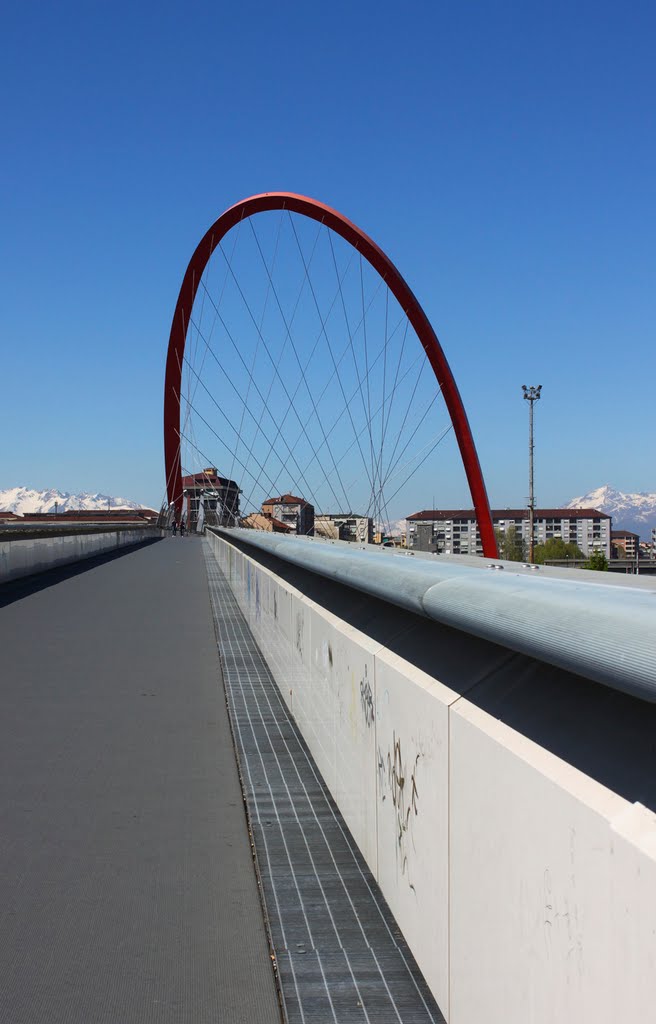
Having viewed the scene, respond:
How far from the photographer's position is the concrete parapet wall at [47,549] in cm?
2158

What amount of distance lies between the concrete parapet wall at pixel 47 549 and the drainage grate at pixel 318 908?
645 inches

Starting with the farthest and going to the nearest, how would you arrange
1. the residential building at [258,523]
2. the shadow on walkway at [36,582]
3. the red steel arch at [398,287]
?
the red steel arch at [398,287] → the residential building at [258,523] → the shadow on walkway at [36,582]

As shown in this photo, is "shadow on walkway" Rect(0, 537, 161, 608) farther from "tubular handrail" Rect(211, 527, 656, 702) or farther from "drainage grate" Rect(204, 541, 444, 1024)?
"tubular handrail" Rect(211, 527, 656, 702)

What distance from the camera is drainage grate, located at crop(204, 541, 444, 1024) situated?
2.86 meters

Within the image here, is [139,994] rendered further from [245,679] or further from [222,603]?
[222,603]

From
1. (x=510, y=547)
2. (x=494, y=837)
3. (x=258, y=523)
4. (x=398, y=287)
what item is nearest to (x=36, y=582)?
(x=258, y=523)

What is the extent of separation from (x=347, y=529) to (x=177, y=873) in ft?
72.8

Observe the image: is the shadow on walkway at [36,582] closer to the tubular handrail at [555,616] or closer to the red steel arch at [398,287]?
the tubular handrail at [555,616]

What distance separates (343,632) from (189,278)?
5381 cm

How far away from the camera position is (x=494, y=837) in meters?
2.19

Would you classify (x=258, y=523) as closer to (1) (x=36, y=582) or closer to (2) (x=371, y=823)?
(1) (x=36, y=582)

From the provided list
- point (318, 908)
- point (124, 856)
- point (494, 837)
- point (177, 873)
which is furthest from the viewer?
point (124, 856)

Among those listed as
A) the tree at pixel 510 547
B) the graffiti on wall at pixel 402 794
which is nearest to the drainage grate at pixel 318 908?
the graffiti on wall at pixel 402 794

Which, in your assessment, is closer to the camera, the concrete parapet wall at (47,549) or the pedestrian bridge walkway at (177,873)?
the pedestrian bridge walkway at (177,873)
